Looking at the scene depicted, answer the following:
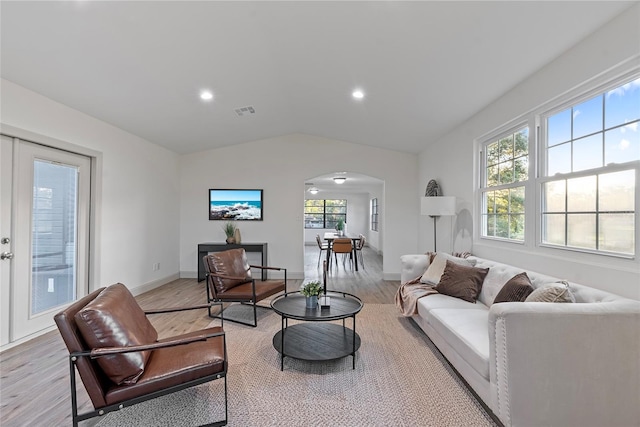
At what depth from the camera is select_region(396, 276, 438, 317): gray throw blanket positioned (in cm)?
342

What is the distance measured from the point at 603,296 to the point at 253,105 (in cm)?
440

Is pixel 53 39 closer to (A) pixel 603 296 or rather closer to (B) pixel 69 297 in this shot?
(B) pixel 69 297

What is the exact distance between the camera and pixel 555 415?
1800mm

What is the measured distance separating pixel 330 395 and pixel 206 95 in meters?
3.70

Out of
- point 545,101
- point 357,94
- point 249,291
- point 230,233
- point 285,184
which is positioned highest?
point 357,94

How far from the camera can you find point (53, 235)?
3725mm

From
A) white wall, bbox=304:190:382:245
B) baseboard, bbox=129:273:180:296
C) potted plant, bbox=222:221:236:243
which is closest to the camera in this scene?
baseboard, bbox=129:273:180:296

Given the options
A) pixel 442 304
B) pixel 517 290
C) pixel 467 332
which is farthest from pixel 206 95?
pixel 517 290

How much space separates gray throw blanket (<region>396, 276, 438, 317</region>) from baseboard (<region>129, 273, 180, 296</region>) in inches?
159

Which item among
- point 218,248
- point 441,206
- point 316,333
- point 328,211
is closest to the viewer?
point 316,333

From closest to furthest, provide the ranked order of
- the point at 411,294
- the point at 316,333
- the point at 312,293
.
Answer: the point at 312,293 < the point at 316,333 < the point at 411,294

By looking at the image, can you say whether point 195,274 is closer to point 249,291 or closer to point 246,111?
point 249,291

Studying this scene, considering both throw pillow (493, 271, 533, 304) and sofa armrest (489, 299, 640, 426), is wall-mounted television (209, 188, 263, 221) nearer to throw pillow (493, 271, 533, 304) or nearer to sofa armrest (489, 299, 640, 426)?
throw pillow (493, 271, 533, 304)

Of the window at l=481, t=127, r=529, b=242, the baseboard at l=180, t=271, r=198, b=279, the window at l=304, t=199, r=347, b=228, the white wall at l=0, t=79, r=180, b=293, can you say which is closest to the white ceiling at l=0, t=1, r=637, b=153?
the white wall at l=0, t=79, r=180, b=293
